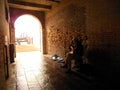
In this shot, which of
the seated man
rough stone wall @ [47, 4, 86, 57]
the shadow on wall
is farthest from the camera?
rough stone wall @ [47, 4, 86, 57]

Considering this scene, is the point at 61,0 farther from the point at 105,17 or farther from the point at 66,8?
the point at 105,17

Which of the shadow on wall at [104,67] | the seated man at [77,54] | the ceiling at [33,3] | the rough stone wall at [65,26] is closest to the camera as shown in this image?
the shadow on wall at [104,67]

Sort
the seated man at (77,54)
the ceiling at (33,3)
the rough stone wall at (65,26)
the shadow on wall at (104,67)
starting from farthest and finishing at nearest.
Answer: the ceiling at (33,3), the rough stone wall at (65,26), the seated man at (77,54), the shadow on wall at (104,67)

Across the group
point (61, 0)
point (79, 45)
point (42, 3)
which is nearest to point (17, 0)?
point (42, 3)

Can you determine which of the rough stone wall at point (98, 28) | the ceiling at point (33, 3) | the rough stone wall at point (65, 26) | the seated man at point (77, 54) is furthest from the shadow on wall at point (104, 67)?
the ceiling at point (33, 3)

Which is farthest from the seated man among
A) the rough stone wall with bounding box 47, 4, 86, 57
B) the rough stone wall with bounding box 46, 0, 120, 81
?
the rough stone wall with bounding box 47, 4, 86, 57

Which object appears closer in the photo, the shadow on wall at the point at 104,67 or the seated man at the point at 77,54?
the shadow on wall at the point at 104,67

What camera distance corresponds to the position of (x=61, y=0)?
6805 millimetres

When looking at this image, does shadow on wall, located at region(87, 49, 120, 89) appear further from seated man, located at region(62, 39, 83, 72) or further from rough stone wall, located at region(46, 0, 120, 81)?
seated man, located at region(62, 39, 83, 72)

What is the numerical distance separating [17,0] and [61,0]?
243cm

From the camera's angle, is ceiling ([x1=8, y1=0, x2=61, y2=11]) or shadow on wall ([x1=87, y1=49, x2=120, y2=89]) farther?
ceiling ([x1=8, y1=0, x2=61, y2=11])

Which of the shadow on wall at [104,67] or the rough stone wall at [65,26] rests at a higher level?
the rough stone wall at [65,26]

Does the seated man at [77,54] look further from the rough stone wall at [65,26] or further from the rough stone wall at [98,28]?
the rough stone wall at [65,26]

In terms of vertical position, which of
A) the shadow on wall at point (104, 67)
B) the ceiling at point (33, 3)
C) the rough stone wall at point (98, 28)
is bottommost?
the shadow on wall at point (104, 67)
